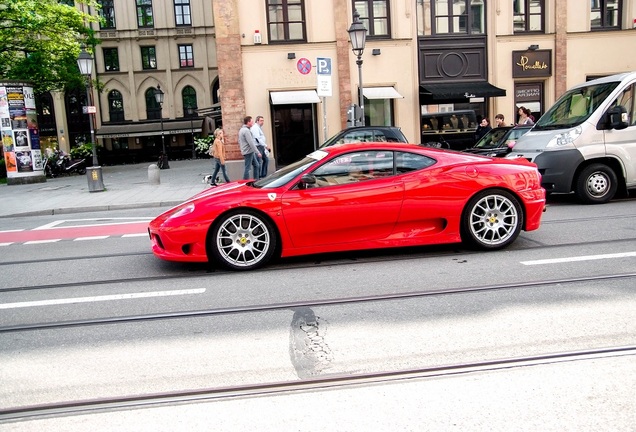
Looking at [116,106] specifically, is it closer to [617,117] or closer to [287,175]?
[617,117]

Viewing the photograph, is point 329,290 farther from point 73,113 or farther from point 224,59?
point 73,113

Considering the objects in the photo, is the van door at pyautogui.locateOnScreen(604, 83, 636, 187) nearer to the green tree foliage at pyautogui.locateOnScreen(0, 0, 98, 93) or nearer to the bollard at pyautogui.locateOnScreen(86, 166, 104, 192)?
the bollard at pyautogui.locateOnScreen(86, 166, 104, 192)

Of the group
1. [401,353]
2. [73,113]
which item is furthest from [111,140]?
[401,353]

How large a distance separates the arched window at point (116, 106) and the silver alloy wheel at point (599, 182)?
41.0 m

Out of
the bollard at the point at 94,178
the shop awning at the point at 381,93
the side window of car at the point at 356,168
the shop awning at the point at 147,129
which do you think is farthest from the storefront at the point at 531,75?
the shop awning at the point at 147,129

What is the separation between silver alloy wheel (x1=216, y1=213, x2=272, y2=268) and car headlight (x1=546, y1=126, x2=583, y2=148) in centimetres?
607

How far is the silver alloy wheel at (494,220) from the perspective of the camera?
6637mm

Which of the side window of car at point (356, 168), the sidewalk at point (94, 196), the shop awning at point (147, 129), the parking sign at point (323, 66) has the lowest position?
the sidewalk at point (94, 196)

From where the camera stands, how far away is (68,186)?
20891 millimetres

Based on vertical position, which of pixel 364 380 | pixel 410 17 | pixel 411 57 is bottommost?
pixel 364 380

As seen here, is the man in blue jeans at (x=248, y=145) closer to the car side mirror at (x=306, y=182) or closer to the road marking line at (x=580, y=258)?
the car side mirror at (x=306, y=182)

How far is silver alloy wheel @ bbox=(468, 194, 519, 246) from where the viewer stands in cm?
664

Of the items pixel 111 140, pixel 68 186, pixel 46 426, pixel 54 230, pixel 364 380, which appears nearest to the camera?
pixel 46 426

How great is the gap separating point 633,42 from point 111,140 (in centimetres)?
3644
